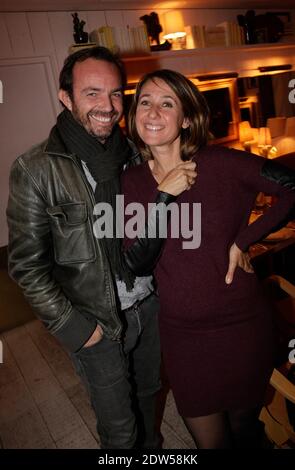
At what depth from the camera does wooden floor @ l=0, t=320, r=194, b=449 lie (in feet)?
6.94

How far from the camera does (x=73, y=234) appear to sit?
4.45 feet

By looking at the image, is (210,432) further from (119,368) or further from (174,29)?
(174,29)

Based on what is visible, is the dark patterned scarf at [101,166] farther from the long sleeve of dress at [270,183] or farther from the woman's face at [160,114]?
the long sleeve of dress at [270,183]

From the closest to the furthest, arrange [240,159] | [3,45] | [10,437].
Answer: [240,159], [10,437], [3,45]

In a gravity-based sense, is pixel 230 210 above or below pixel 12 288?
above

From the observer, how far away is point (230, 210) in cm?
128

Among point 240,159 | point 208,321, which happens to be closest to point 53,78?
point 240,159

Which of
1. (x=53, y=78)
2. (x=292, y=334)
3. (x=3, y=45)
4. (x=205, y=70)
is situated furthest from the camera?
(x=205, y=70)

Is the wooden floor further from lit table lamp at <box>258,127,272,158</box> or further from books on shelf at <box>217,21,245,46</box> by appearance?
books on shelf at <box>217,21,245,46</box>

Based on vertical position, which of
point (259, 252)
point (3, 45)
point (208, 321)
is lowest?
point (259, 252)

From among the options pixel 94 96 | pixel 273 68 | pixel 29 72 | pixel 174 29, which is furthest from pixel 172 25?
pixel 94 96

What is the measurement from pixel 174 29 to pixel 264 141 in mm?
1810
